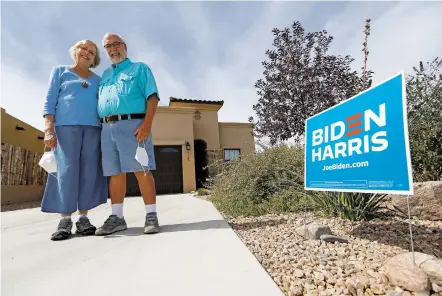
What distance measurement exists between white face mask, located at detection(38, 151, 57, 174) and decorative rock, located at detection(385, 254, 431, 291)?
94.4 inches

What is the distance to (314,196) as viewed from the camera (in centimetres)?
281

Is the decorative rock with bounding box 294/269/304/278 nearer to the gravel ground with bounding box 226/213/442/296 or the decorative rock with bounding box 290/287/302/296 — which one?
the gravel ground with bounding box 226/213/442/296

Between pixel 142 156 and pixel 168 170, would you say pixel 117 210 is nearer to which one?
pixel 142 156

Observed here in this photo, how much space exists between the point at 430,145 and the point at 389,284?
3033mm

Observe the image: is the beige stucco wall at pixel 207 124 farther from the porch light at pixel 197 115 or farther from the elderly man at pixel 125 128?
the elderly man at pixel 125 128

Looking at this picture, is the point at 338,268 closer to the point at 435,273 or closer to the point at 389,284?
the point at 389,284

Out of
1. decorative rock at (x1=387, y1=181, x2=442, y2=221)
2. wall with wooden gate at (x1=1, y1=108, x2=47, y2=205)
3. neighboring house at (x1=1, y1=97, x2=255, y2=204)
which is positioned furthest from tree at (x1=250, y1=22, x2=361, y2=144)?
wall with wooden gate at (x1=1, y1=108, x2=47, y2=205)

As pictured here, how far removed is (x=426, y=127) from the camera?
11.0 ft

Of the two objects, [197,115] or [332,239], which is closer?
[332,239]

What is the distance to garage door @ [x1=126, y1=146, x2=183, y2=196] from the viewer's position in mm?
10734

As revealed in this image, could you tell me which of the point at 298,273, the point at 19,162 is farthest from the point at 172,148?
the point at 298,273

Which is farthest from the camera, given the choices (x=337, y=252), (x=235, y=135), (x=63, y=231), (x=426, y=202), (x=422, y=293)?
(x=235, y=135)

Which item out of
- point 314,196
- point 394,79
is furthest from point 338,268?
point 314,196

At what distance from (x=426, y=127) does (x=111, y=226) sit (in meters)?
3.91
